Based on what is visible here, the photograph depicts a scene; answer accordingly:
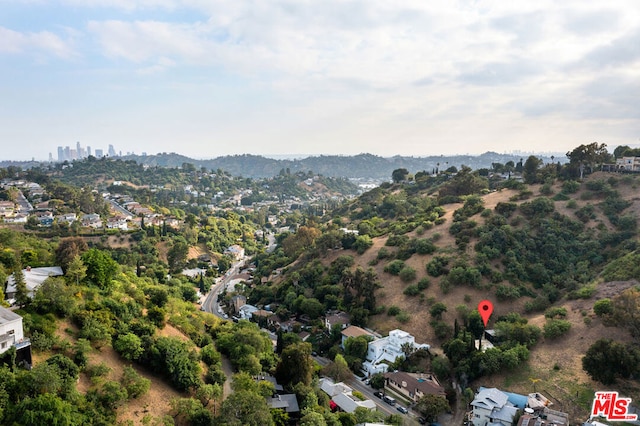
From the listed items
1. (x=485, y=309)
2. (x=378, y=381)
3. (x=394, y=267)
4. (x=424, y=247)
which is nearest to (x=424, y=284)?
(x=394, y=267)

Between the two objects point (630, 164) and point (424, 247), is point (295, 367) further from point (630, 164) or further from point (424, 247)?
point (630, 164)

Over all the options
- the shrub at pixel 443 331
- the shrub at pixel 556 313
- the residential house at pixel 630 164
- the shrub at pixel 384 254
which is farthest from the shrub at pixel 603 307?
the residential house at pixel 630 164

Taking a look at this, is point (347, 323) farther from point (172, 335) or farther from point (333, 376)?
point (172, 335)

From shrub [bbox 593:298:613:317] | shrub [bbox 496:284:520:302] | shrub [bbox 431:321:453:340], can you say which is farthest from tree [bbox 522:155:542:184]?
shrub [bbox 431:321:453:340]

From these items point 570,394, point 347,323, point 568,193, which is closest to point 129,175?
point 347,323

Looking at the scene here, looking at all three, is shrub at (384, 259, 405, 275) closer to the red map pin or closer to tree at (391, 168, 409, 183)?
the red map pin

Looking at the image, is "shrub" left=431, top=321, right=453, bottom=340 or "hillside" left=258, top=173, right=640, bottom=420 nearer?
"hillside" left=258, top=173, right=640, bottom=420
